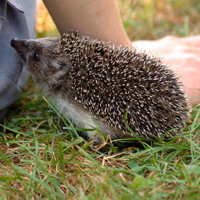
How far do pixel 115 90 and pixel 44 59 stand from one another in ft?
3.40

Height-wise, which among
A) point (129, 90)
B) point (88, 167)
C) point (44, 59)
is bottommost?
point (88, 167)

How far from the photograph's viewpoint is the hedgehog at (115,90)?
2883 mm

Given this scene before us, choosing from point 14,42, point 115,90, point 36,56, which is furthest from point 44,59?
point 115,90

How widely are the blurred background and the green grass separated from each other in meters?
2.98

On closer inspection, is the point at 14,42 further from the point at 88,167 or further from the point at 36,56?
the point at 88,167

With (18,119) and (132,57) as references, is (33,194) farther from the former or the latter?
(132,57)

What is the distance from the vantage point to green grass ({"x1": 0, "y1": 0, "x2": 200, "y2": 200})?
7.06 feet

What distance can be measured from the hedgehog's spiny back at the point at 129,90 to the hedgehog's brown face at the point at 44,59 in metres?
0.29

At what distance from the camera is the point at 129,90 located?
2891 mm

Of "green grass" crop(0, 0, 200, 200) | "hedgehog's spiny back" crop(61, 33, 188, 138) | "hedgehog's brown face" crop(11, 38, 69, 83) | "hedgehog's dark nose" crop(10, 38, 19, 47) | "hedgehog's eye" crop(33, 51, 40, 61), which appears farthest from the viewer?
"hedgehog's eye" crop(33, 51, 40, 61)

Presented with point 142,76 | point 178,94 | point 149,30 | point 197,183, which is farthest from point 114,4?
point 149,30

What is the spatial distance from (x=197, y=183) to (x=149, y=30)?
14.9 feet

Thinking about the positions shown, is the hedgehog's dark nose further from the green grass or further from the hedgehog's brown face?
the green grass

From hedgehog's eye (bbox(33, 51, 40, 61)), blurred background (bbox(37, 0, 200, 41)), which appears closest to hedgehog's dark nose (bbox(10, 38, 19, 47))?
hedgehog's eye (bbox(33, 51, 40, 61))
